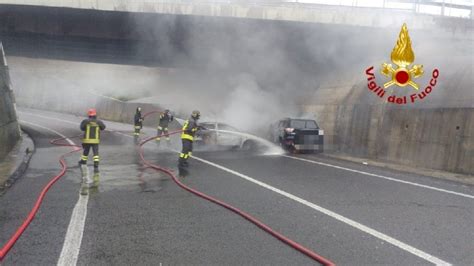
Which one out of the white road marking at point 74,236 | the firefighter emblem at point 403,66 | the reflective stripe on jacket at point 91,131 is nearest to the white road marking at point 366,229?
the white road marking at point 74,236

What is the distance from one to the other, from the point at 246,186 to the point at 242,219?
7.94 ft

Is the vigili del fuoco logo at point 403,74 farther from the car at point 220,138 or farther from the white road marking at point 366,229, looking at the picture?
the white road marking at point 366,229

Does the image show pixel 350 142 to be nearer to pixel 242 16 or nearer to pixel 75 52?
pixel 242 16

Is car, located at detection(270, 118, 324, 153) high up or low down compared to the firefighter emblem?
down

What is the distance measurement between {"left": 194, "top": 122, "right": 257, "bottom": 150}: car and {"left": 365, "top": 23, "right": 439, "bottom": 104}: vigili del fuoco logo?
4890 millimetres

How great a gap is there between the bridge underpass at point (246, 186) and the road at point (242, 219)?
0.02m

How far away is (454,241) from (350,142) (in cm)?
1094

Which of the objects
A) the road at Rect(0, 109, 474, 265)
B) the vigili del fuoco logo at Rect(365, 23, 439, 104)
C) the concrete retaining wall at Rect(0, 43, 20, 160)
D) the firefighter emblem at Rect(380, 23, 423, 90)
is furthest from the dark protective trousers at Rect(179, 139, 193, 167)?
the firefighter emblem at Rect(380, 23, 423, 90)

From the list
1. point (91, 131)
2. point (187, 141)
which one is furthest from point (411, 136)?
point (91, 131)

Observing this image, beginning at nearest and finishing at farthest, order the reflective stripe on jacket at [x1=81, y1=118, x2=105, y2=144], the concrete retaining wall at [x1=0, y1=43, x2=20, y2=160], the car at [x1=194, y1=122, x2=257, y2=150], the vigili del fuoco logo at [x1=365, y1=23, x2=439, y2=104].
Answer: the reflective stripe on jacket at [x1=81, y1=118, x2=105, y2=144] < the concrete retaining wall at [x1=0, y1=43, x2=20, y2=160] < the vigili del fuoco logo at [x1=365, y1=23, x2=439, y2=104] < the car at [x1=194, y1=122, x2=257, y2=150]

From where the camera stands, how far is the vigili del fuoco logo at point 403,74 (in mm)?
12953

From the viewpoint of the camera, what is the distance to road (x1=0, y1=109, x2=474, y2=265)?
423 centimetres

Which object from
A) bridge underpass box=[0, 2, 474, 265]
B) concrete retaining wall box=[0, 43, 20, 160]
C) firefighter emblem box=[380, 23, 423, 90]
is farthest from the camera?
firefighter emblem box=[380, 23, 423, 90]

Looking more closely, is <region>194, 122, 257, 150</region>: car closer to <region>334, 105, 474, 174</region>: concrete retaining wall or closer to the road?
<region>334, 105, 474, 174</region>: concrete retaining wall
